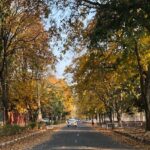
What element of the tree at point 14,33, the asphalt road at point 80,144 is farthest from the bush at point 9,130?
the asphalt road at point 80,144

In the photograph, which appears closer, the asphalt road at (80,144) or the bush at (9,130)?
the asphalt road at (80,144)

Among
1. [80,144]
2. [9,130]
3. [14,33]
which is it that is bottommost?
[80,144]

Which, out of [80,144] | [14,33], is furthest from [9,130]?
[80,144]

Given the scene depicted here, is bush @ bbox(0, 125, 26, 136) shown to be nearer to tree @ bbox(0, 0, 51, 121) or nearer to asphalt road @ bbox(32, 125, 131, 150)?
tree @ bbox(0, 0, 51, 121)

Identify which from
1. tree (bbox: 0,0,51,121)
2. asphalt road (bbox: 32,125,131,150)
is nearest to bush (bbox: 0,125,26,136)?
tree (bbox: 0,0,51,121)

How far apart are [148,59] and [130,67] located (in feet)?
9.24

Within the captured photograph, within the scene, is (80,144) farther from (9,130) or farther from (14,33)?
(14,33)

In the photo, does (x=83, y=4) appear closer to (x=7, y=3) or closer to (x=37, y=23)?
(x=7, y=3)

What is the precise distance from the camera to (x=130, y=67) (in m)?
44.4

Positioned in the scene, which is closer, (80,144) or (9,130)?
(80,144)

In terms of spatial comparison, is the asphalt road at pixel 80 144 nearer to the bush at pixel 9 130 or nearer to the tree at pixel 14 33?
the bush at pixel 9 130

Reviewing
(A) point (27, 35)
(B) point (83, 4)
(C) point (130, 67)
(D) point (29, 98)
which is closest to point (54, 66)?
(A) point (27, 35)

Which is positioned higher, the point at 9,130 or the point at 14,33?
the point at 14,33

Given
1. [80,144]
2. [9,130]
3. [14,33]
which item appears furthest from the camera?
[14,33]
